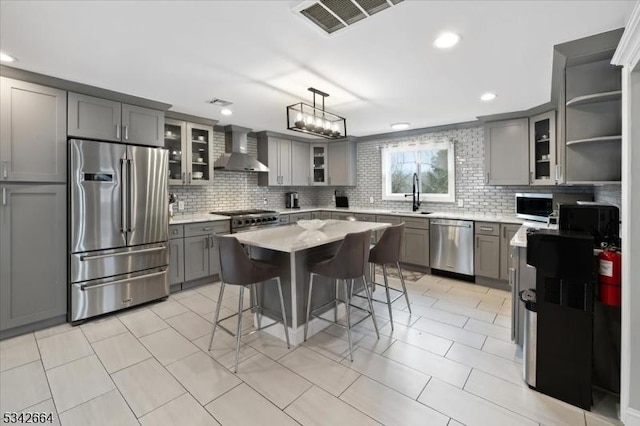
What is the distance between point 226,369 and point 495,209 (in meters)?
4.47

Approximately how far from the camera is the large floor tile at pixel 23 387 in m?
1.94

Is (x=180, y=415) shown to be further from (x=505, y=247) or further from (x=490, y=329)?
(x=505, y=247)

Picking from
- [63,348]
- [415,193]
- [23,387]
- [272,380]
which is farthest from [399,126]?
[23,387]

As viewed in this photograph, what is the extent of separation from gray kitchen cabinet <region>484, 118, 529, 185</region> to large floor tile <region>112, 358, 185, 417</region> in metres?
4.65

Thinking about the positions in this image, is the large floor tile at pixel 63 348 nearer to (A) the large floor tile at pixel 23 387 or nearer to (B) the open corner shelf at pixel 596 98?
(A) the large floor tile at pixel 23 387

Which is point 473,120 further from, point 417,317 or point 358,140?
point 417,317

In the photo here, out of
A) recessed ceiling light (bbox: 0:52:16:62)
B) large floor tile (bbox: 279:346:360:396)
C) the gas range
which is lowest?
large floor tile (bbox: 279:346:360:396)

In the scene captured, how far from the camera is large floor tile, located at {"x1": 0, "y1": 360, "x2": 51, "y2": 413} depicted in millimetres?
1939

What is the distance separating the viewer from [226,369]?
7.53 feet

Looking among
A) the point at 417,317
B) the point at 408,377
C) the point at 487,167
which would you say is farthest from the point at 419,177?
the point at 408,377

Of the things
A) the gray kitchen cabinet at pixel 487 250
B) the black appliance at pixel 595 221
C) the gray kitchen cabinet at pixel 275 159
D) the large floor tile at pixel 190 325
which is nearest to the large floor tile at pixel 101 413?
the large floor tile at pixel 190 325

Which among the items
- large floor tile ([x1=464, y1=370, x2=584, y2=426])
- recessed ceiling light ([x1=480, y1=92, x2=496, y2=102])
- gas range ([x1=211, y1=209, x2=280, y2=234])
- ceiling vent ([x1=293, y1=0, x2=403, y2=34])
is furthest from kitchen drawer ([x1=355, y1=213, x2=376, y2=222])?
ceiling vent ([x1=293, y1=0, x2=403, y2=34])

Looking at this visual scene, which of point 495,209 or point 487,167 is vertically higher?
point 487,167

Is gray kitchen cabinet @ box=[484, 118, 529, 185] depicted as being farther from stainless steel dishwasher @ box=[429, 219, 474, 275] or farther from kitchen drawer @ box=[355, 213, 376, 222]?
kitchen drawer @ box=[355, 213, 376, 222]
